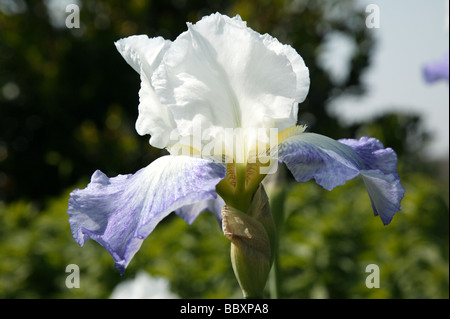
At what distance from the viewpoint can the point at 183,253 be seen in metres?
2.68

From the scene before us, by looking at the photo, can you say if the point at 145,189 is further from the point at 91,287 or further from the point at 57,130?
the point at 57,130

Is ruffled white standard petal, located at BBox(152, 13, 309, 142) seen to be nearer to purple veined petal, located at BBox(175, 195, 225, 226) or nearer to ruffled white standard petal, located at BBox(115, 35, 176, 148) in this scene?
ruffled white standard petal, located at BBox(115, 35, 176, 148)

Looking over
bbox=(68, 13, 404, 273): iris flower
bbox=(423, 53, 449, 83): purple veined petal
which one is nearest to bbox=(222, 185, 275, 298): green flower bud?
bbox=(68, 13, 404, 273): iris flower

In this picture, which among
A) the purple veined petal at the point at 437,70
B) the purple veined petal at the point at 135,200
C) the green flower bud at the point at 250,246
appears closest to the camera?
the purple veined petal at the point at 135,200

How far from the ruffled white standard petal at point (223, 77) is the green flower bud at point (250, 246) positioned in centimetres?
15

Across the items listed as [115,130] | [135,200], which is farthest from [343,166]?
[115,130]

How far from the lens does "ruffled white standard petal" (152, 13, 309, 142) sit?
2.74 ft

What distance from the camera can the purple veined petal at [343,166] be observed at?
0.78 metres

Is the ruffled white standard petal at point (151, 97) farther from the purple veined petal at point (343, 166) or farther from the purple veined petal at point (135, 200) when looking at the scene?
the purple veined petal at point (343, 166)

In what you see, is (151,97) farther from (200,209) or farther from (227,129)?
(200,209)

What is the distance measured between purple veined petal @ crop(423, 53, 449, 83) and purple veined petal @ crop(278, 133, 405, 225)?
110cm

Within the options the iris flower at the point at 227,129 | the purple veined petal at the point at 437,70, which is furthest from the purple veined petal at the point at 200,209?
the purple veined petal at the point at 437,70
